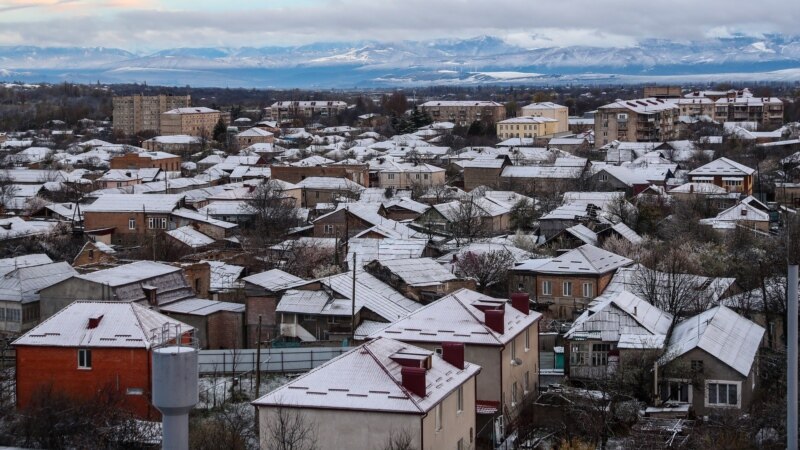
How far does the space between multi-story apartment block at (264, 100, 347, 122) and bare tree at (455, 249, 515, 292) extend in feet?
257

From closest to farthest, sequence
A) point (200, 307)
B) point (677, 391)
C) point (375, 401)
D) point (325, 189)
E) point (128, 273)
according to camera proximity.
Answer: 1. point (375, 401)
2. point (677, 391)
3. point (200, 307)
4. point (128, 273)
5. point (325, 189)

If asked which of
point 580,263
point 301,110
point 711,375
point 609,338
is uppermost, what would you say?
point 301,110

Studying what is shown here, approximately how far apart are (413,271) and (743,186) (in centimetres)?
2277

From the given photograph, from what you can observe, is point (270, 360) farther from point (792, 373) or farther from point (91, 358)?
point (792, 373)

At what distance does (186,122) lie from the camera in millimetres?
89625

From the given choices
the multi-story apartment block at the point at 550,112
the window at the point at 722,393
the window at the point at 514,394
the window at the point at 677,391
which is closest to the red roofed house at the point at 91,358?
the window at the point at 514,394

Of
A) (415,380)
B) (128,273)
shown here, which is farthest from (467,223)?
(415,380)

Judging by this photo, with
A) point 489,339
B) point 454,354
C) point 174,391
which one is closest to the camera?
point 174,391

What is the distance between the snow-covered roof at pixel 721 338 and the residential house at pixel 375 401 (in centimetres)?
405

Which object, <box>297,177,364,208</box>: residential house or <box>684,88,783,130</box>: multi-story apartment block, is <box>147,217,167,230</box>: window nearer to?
<box>297,177,364,208</box>: residential house

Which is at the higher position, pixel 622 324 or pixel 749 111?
pixel 749 111

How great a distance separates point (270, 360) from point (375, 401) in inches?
217

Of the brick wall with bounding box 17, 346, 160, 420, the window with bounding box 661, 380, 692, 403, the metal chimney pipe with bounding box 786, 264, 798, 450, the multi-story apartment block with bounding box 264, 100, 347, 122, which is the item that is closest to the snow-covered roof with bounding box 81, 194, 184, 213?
the brick wall with bounding box 17, 346, 160, 420

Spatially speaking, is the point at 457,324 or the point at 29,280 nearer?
the point at 457,324
